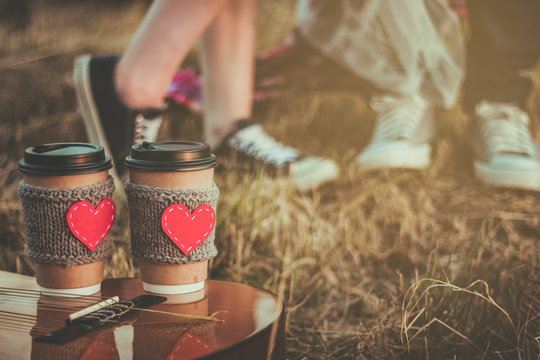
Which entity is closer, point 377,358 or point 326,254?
point 377,358

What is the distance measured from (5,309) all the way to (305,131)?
1.25 meters

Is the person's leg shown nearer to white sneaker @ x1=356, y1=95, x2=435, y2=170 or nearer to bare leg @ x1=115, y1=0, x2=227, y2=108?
bare leg @ x1=115, y1=0, x2=227, y2=108

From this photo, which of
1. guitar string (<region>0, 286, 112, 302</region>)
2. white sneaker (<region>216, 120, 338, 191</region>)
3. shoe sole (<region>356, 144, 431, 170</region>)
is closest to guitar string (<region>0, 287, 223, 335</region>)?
guitar string (<region>0, 286, 112, 302</region>)

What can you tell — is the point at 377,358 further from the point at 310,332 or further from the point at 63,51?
the point at 63,51

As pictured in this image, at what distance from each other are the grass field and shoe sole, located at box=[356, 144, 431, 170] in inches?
1.0

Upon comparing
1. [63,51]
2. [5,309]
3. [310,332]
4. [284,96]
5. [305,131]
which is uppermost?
[63,51]

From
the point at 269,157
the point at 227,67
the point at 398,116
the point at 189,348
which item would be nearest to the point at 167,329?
the point at 189,348

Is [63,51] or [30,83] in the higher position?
[63,51]

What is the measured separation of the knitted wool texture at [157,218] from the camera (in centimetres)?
62

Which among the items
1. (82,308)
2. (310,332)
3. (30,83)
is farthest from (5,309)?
(30,83)

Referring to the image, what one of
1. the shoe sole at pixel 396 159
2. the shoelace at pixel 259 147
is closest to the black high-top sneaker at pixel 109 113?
the shoelace at pixel 259 147

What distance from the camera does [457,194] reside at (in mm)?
1459

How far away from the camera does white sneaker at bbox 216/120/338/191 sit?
1.37 m

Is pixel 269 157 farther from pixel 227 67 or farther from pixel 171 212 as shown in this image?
pixel 171 212
